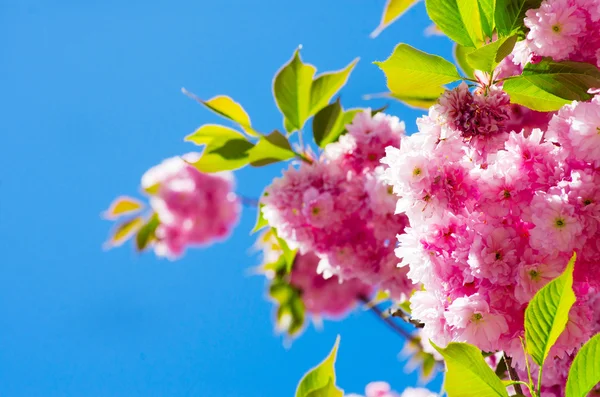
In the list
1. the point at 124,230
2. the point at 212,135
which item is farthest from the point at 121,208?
the point at 212,135

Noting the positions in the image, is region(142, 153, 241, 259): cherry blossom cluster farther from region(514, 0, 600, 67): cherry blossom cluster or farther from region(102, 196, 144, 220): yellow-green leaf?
region(514, 0, 600, 67): cherry blossom cluster

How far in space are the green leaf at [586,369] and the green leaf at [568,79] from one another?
0.37m

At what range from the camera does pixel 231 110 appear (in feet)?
5.74

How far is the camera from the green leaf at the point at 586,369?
2.66 feet

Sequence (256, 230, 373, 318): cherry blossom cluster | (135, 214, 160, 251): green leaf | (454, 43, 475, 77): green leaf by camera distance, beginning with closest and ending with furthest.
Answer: (454, 43, 475, 77): green leaf, (256, 230, 373, 318): cherry blossom cluster, (135, 214, 160, 251): green leaf

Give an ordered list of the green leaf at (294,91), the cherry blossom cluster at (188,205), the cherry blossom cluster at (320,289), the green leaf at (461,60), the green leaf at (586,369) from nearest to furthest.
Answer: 1. the green leaf at (586,369)
2. the green leaf at (461,60)
3. the green leaf at (294,91)
4. the cherry blossom cluster at (320,289)
5. the cherry blossom cluster at (188,205)

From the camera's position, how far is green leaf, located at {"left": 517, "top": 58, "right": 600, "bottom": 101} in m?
1.00

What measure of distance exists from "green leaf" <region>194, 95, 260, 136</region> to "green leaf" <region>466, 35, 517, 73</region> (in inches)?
32.1

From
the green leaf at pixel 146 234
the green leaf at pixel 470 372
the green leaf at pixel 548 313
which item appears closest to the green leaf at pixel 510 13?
the green leaf at pixel 548 313

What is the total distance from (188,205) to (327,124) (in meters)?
1.90

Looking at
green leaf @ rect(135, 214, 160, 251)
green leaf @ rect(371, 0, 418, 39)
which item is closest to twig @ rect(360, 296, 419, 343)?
green leaf @ rect(371, 0, 418, 39)

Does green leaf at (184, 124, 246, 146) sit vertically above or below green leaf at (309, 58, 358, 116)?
above

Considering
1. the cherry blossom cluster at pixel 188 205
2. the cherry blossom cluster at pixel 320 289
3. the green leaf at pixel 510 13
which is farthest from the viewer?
the cherry blossom cluster at pixel 188 205

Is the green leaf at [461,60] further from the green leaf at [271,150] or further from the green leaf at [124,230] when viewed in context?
the green leaf at [124,230]
